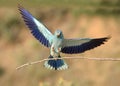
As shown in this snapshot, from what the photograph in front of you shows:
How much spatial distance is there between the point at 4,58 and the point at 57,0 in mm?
2020

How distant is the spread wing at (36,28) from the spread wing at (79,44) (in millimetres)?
65

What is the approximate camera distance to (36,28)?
88.1 inches

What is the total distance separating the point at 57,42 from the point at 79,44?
0.32ft

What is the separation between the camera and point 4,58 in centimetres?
763

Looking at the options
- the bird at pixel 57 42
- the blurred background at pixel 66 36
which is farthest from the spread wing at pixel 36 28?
the blurred background at pixel 66 36

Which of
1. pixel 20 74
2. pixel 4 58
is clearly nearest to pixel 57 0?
pixel 4 58

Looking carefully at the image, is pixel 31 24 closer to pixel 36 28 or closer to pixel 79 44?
pixel 36 28

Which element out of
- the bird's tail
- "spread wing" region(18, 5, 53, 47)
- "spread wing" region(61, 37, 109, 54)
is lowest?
the bird's tail

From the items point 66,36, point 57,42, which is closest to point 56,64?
point 57,42

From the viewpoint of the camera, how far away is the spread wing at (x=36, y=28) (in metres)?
2.19

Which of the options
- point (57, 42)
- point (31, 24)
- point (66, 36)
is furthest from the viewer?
point (66, 36)

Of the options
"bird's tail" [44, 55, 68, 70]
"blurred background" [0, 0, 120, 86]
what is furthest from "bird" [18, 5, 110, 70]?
"blurred background" [0, 0, 120, 86]

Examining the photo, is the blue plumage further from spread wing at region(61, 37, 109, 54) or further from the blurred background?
the blurred background

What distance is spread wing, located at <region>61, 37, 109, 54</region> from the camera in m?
2.13
